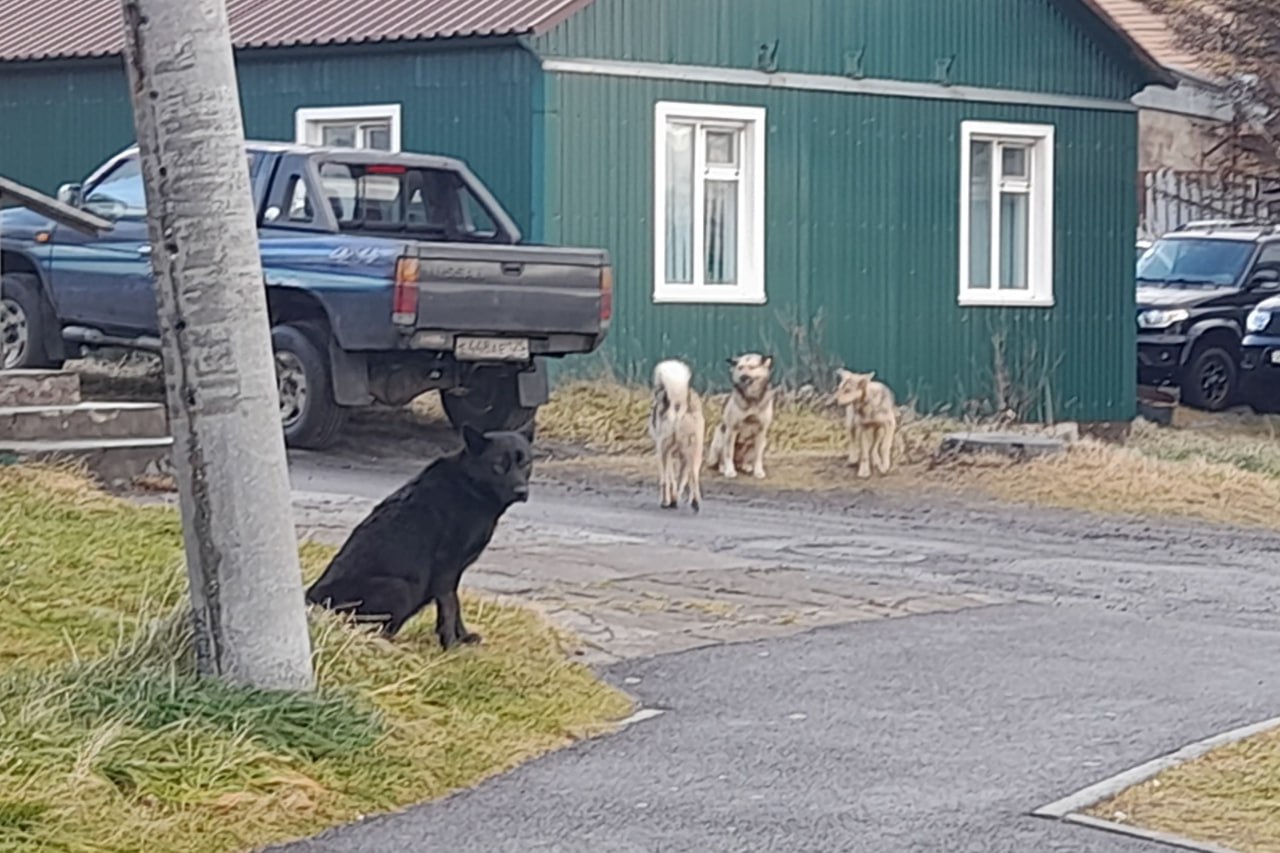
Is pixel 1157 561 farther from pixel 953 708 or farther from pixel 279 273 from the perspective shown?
pixel 279 273

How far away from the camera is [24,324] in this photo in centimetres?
1917

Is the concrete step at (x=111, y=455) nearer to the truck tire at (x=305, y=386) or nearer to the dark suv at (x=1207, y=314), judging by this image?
the truck tire at (x=305, y=386)

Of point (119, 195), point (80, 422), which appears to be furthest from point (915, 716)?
point (119, 195)

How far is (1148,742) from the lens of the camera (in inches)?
325

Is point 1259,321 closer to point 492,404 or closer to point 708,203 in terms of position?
point 708,203

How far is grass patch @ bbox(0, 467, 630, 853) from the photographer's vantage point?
22.3ft

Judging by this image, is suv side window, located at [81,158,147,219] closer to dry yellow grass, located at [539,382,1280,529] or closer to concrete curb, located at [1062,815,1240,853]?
dry yellow grass, located at [539,382,1280,529]

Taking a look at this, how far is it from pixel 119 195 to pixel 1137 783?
42.1ft

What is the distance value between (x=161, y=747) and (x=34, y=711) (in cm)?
40

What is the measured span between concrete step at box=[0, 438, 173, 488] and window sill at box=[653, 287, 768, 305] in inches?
334

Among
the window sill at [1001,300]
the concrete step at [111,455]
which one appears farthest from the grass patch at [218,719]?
the window sill at [1001,300]

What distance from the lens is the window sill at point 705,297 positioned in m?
22.3

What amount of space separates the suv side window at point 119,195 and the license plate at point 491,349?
9.50ft

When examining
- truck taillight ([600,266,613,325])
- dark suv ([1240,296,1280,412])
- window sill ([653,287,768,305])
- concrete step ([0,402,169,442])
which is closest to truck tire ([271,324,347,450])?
truck taillight ([600,266,613,325])
